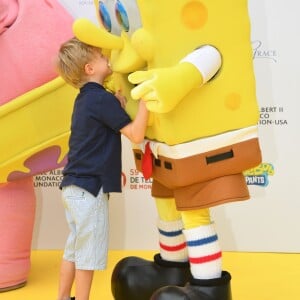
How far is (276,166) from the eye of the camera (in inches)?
89.5

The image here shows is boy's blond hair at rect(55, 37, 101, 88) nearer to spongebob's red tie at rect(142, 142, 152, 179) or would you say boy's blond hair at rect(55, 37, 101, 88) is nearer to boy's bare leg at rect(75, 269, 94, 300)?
spongebob's red tie at rect(142, 142, 152, 179)

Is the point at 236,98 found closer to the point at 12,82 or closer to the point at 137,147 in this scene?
the point at 137,147

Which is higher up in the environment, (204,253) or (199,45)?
(199,45)

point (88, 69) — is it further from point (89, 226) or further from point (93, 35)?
point (89, 226)

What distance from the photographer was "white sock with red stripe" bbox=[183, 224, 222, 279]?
4.86 feet

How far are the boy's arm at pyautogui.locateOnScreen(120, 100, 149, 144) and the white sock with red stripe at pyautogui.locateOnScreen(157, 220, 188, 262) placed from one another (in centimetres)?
29

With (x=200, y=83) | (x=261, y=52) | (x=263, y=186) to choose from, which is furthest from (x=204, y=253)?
(x=261, y=52)

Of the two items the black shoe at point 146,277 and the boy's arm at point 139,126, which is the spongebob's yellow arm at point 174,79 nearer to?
the boy's arm at point 139,126

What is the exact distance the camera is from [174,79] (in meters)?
1.32

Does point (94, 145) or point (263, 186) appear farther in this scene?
point (263, 186)

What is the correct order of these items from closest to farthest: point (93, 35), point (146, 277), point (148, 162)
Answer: point (93, 35) → point (148, 162) → point (146, 277)

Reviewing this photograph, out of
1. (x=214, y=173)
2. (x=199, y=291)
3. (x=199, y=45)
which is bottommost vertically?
(x=199, y=291)

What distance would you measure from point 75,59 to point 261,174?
97 cm

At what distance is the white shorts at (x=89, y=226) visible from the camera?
5.14 ft
